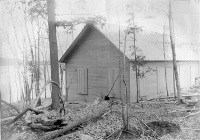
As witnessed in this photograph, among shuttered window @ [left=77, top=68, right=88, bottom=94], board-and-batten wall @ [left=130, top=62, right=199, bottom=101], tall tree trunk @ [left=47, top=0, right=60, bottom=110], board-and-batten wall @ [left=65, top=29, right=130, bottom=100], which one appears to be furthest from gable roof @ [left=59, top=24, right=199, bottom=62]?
tall tree trunk @ [left=47, top=0, right=60, bottom=110]

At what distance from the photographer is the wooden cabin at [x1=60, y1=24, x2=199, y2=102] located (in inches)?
588

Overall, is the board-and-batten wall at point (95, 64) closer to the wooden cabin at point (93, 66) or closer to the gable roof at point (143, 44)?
the wooden cabin at point (93, 66)

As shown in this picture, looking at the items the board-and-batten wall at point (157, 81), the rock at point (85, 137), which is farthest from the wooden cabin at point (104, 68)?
the rock at point (85, 137)

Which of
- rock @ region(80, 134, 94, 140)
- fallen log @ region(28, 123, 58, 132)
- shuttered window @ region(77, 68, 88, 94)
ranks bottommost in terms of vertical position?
rock @ region(80, 134, 94, 140)

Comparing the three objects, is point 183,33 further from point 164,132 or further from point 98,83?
point 164,132

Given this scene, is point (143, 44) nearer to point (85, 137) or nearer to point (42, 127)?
point (85, 137)

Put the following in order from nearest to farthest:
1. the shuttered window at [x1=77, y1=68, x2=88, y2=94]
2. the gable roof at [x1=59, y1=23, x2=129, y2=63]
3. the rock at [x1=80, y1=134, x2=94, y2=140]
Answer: the rock at [x1=80, y1=134, x2=94, y2=140] → the gable roof at [x1=59, y1=23, x2=129, y2=63] → the shuttered window at [x1=77, y1=68, x2=88, y2=94]

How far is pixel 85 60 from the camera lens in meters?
17.3

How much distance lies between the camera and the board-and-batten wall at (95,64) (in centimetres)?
1539

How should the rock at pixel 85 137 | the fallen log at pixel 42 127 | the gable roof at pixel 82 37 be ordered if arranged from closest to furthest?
the rock at pixel 85 137 < the fallen log at pixel 42 127 < the gable roof at pixel 82 37

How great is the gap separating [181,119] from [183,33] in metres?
17.8

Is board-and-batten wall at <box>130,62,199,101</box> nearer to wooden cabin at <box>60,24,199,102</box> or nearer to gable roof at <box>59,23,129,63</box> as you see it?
wooden cabin at <box>60,24,199,102</box>

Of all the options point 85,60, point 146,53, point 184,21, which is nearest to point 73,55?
point 85,60

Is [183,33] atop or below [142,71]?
atop
